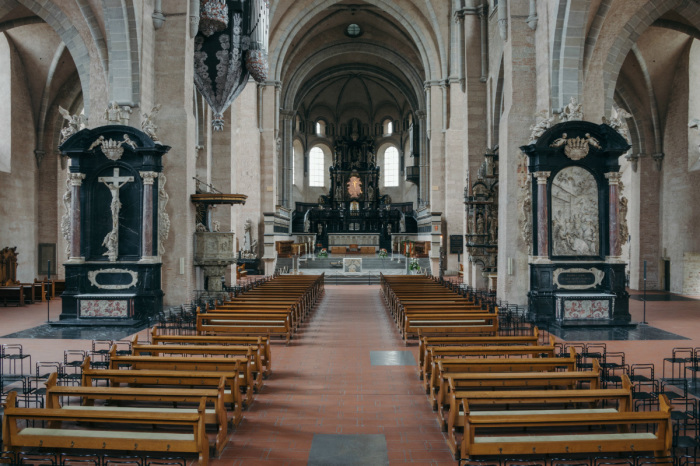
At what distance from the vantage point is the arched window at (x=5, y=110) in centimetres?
2356


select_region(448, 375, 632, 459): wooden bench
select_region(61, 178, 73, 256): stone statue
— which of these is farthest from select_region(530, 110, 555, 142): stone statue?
select_region(61, 178, 73, 256): stone statue

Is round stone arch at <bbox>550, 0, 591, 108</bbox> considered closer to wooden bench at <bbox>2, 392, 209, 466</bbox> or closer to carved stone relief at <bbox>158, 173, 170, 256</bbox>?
carved stone relief at <bbox>158, 173, 170, 256</bbox>

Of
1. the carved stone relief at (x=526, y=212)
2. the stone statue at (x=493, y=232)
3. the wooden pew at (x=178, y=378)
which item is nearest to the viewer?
the wooden pew at (x=178, y=378)

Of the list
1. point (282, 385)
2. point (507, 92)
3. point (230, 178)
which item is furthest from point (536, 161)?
point (230, 178)

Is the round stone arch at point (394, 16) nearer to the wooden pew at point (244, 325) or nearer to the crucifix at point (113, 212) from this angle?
the crucifix at point (113, 212)

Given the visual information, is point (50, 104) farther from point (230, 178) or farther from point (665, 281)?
point (665, 281)

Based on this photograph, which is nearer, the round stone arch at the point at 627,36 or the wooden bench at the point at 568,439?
the wooden bench at the point at 568,439

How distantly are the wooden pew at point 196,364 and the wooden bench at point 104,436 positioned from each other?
2.04 m

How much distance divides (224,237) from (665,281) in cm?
1931

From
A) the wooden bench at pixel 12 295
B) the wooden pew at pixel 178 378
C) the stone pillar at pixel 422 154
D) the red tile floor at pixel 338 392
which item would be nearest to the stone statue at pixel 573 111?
the red tile floor at pixel 338 392

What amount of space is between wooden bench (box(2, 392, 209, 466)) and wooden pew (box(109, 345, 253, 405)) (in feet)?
6.70

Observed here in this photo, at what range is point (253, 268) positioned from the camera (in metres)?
33.9

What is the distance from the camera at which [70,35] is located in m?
16.1

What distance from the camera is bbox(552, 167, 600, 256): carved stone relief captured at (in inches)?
569
